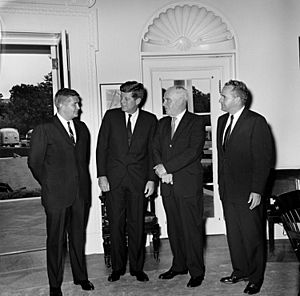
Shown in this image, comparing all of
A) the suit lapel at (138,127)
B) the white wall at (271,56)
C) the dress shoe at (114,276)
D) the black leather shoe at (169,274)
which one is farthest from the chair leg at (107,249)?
the white wall at (271,56)

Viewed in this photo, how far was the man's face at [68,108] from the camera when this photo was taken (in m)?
3.61

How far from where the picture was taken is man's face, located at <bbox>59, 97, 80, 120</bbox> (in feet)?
11.9

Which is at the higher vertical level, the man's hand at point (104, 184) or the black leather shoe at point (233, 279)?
the man's hand at point (104, 184)

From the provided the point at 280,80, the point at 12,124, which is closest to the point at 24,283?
the point at 280,80

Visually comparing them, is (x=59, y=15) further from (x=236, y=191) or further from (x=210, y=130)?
(x=236, y=191)

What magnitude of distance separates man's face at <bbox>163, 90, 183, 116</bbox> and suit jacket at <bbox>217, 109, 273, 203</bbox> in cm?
49

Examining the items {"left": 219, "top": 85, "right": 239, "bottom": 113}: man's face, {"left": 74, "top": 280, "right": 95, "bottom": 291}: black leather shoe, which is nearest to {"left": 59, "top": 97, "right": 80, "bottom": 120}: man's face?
{"left": 219, "top": 85, "right": 239, "bottom": 113}: man's face

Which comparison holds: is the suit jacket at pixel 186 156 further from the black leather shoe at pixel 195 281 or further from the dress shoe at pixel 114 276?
the dress shoe at pixel 114 276

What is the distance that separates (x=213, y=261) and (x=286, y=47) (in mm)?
2414

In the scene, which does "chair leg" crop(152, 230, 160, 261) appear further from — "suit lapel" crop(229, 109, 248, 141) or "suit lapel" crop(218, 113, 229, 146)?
"suit lapel" crop(229, 109, 248, 141)

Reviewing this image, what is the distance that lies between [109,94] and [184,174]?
160 cm

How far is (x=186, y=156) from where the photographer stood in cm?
378

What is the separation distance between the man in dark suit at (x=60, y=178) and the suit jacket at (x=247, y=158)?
3.58 feet

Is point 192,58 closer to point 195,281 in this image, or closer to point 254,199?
point 254,199
